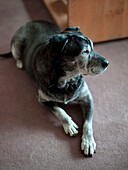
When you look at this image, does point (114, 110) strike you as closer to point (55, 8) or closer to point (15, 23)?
point (55, 8)

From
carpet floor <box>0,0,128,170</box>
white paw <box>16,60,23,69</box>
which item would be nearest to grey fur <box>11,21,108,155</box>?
carpet floor <box>0,0,128,170</box>

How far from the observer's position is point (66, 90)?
5.30 ft

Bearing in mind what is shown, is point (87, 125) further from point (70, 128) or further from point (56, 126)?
point (56, 126)

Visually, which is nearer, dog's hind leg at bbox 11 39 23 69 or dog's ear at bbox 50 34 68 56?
dog's ear at bbox 50 34 68 56

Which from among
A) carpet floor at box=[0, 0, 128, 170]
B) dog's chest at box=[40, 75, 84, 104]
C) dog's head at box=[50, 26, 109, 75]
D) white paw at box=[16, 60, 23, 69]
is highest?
dog's head at box=[50, 26, 109, 75]

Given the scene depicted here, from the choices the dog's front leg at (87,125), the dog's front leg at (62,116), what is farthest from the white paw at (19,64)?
the dog's front leg at (87,125)

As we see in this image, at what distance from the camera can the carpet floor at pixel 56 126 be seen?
1.49 metres

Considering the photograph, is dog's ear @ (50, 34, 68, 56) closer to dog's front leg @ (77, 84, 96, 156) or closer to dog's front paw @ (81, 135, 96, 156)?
dog's front leg @ (77, 84, 96, 156)

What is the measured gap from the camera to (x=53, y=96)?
1.65 meters

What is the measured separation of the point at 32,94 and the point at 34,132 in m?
0.52

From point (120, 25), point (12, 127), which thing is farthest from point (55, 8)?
point (12, 127)

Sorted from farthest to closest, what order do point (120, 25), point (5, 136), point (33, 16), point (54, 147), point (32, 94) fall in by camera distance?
1. point (33, 16)
2. point (120, 25)
3. point (32, 94)
4. point (5, 136)
5. point (54, 147)

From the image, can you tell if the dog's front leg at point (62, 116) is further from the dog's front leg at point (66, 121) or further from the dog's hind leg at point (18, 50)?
the dog's hind leg at point (18, 50)

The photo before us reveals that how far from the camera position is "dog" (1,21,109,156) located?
1310 millimetres
